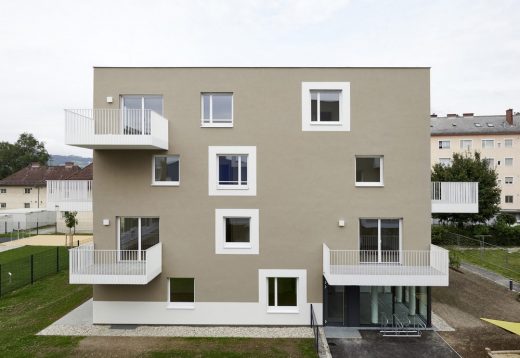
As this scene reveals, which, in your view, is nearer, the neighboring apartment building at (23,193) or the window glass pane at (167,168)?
the window glass pane at (167,168)

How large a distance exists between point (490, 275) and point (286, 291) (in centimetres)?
1296

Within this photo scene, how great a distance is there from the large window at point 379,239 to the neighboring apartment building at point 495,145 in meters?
33.2

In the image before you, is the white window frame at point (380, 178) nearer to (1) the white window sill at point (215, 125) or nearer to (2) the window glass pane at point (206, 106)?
(1) the white window sill at point (215, 125)

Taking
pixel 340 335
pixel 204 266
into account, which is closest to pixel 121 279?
pixel 204 266

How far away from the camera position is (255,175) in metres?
11.6

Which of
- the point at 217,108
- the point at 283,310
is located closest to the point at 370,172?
the point at 283,310

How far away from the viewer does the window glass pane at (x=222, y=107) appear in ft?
38.6

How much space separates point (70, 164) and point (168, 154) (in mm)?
37980

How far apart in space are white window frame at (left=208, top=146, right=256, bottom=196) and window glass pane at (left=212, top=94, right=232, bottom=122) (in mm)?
1138

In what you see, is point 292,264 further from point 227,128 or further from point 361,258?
point 227,128

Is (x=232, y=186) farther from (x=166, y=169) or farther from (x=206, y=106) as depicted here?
(x=206, y=106)

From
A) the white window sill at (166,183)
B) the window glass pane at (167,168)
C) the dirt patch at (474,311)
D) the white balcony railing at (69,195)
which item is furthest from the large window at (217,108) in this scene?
the dirt patch at (474,311)

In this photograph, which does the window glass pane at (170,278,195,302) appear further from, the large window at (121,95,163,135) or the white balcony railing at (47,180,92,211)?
the large window at (121,95,163,135)

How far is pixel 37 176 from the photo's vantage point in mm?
38500
